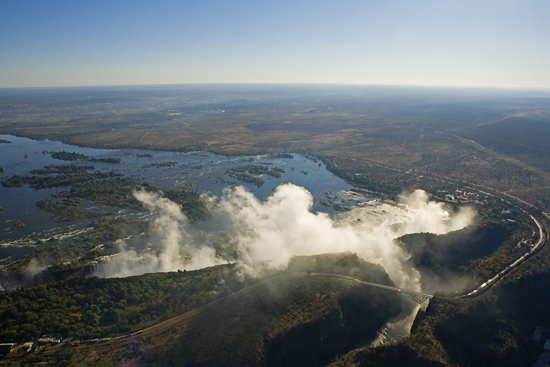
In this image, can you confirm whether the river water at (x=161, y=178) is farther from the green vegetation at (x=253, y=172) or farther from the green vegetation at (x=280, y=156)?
the green vegetation at (x=253, y=172)

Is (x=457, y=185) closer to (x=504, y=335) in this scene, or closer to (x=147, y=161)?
(x=504, y=335)

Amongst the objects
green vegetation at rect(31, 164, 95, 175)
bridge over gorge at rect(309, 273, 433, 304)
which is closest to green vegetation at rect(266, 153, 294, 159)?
green vegetation at rect(31, 164, 95, 175)

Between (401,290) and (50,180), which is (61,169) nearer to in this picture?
(50,180)

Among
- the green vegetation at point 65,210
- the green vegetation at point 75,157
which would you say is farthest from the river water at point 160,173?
the green vegetation at point 75,157

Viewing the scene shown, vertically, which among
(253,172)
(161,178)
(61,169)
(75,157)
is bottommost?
(253,172)

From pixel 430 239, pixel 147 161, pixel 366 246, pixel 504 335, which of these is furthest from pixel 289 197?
pixel 147 161

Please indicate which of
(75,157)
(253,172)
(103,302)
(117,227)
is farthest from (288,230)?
(75,157)

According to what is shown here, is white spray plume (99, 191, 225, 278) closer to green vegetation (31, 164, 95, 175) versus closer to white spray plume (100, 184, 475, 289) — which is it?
white spray plume (100, 184, 475, 289)

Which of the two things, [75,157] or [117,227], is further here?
[75,157]
